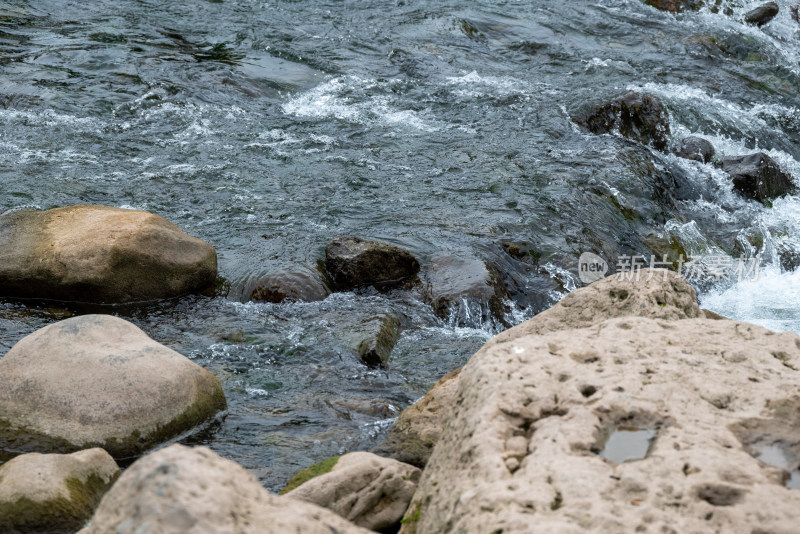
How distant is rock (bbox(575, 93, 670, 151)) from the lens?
35.9 ft

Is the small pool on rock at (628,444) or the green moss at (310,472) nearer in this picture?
the small pool on rock at (628,444)

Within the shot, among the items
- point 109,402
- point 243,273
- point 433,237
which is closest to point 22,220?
point 243,273

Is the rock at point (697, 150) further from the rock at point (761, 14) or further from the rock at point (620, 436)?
the rock at point (620, 436)

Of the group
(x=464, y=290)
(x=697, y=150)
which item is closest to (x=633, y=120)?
(x=697, y=150)

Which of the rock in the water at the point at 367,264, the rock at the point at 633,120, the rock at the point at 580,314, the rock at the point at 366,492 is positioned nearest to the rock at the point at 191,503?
the rock at the point at 366,492

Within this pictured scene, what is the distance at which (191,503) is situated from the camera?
2.03 metres

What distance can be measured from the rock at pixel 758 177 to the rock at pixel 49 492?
27.5 feet

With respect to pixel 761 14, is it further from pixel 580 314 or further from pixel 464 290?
pixel 580 314

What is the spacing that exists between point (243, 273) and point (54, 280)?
1.60 meters

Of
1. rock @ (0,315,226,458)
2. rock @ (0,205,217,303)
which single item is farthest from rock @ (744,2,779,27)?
rock @ (0,315,226,458)

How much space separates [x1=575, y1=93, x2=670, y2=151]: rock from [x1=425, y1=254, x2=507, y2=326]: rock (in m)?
4.14

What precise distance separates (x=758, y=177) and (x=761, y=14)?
7280 mm

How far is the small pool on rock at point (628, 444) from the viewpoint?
2594 millimetres

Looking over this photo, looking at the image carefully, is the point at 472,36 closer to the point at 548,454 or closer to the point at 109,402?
the point at 109,402
